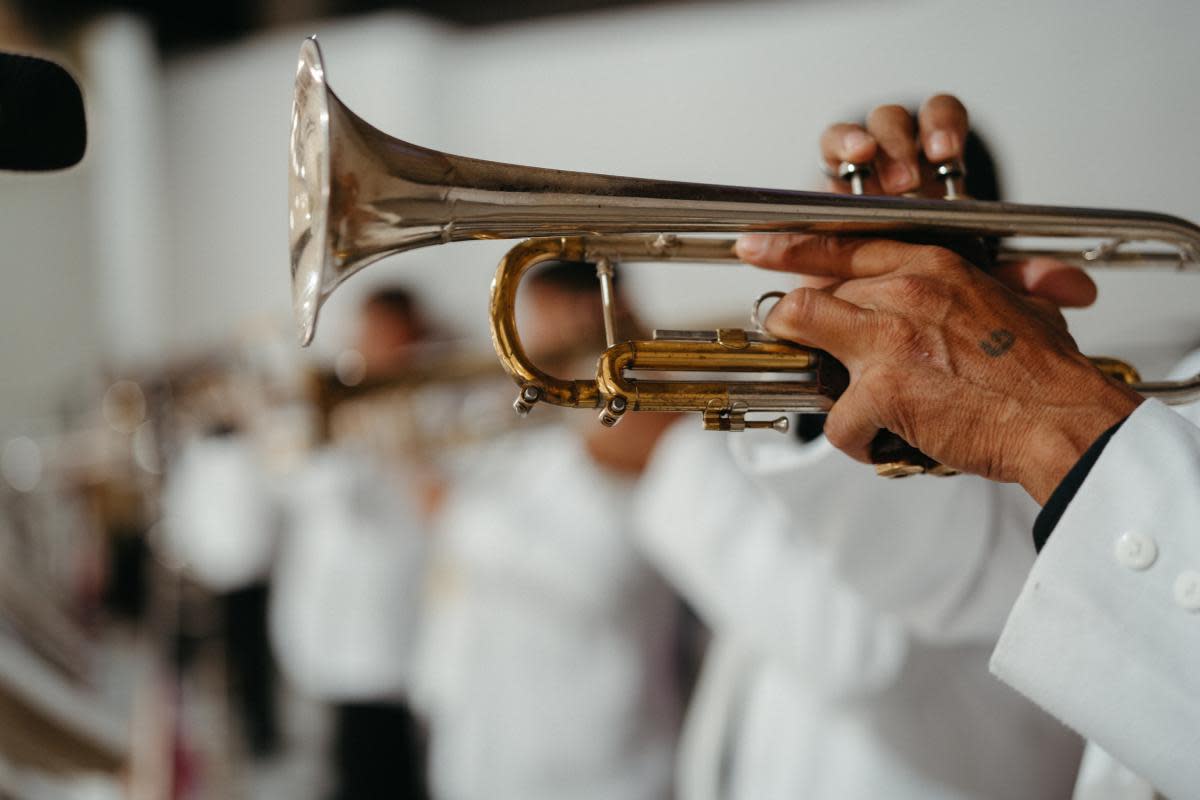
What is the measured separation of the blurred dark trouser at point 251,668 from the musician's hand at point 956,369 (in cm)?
440

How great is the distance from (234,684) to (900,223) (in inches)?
188

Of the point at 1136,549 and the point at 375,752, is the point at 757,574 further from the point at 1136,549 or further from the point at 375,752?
the point at 375,752

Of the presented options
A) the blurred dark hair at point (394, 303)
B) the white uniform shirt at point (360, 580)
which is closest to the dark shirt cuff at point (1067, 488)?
the white uniform shirt at point (360, 580)

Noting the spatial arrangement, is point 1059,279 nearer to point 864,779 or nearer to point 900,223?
point 900,223

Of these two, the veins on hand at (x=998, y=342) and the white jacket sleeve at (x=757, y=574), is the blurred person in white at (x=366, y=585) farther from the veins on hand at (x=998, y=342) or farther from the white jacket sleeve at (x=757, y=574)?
the veins on hand at (x=998, y=342)

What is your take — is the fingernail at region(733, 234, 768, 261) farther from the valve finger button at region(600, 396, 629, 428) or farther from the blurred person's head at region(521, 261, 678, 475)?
the blurred person's head at region(521, 261, 678, 475)

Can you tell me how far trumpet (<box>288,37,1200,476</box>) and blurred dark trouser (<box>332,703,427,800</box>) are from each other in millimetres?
3215

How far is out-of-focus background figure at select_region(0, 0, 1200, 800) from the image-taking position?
1500 millimetres

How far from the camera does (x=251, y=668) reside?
4766mm

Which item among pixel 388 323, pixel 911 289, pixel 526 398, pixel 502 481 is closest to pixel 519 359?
pixel 526 398

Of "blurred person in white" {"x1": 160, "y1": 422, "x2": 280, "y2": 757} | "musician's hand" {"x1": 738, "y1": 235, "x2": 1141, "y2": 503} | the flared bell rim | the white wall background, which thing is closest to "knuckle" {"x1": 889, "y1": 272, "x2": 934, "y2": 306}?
"musician's hand" {"x1": 738, "y1": 235, "x2": 1141, "y2": 503}

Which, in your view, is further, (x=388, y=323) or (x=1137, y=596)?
(x=388, y=323)

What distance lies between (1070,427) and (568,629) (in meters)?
1.81

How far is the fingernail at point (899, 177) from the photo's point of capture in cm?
93
